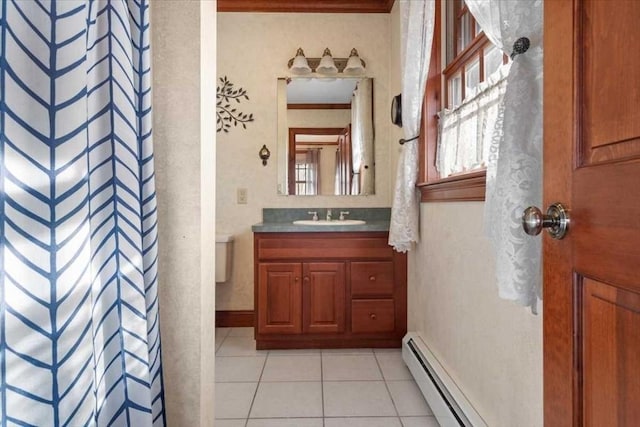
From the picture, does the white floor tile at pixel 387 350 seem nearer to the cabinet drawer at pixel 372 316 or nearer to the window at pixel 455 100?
the cabinet drawer at pixel 372 316

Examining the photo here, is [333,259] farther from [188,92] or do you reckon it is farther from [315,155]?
[188,92]

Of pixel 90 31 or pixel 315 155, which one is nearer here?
pixel 90 31

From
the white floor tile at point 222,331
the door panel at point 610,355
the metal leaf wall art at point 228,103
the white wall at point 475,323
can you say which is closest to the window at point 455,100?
the white wall at point 475,323

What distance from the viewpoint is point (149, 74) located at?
0.96 m

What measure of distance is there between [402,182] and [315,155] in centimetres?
96

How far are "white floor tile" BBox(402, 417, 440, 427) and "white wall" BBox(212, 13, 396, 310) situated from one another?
162 cm

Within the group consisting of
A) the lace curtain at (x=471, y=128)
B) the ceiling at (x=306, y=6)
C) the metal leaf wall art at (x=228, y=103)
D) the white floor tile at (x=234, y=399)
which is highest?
the ceiling at (x=306, y=6)

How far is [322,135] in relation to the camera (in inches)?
111

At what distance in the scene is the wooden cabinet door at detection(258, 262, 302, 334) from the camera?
235 cm

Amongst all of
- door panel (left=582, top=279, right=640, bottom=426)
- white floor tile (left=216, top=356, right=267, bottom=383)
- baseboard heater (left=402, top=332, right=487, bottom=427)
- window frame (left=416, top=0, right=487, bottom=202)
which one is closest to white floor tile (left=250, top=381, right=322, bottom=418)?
white floor tile (left=216, top=356, right=267, bottom=383)

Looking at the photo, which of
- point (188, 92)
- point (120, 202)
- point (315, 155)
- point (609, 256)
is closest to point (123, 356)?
point (120, 202)

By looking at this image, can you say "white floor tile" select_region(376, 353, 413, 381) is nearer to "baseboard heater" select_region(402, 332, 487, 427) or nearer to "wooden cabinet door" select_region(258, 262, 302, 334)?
"baseboard heater" select_region(402, 332, 487, 427)

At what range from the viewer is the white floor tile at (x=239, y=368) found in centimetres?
202

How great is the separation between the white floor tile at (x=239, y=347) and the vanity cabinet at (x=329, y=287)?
4.5 inches
